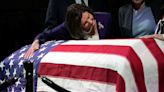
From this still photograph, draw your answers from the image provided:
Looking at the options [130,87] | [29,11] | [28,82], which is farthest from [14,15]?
[130,87]

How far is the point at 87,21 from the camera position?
2.90 metres

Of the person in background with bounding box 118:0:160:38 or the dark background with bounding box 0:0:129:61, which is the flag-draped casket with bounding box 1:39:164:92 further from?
the dark background with bounding box 0:0:129:61

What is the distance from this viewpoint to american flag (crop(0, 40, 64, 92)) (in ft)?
9.48

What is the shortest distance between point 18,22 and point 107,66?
2.60 meters

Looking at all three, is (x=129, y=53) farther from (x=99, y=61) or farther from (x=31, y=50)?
(x=31, y=50)

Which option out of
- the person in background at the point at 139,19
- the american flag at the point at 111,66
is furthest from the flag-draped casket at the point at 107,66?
the person in background at the point at 139,19

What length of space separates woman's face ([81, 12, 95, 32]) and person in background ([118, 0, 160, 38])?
17.9 inches

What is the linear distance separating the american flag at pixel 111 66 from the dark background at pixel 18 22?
2.20 m

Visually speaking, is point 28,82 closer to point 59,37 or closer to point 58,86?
point 58,86

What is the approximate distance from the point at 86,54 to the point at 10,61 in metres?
0.69

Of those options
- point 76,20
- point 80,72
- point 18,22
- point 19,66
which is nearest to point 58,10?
point 76,20

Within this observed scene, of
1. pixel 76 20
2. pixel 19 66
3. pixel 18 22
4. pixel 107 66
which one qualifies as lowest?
pixel 18 22

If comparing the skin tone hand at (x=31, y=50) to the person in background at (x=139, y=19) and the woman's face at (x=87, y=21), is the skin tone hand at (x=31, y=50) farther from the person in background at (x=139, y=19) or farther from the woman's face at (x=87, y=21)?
the person in background at (x=139, y=19)

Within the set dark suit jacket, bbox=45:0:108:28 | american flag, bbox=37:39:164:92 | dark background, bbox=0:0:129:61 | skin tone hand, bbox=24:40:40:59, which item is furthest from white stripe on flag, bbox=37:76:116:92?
dark background, bbox=0:0:129:61
